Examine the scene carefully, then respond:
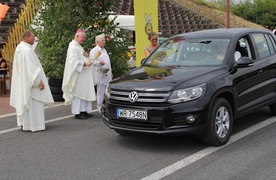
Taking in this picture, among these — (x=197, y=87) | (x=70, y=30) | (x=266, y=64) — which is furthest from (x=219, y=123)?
(x=70, y=30)

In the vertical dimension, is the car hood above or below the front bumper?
above

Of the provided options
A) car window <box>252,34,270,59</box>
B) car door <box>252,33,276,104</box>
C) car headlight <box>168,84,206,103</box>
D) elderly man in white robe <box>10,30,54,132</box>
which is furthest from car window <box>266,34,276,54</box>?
elderly man in white robe <box>10,30,54,132</box>

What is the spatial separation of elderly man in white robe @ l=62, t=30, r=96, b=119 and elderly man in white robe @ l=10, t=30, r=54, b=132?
2.38 ft

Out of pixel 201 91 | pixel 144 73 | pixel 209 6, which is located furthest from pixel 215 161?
pixel 209 6

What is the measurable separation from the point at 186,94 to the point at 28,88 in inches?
120

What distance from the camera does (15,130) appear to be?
733 cm

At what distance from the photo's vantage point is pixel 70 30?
10695mm

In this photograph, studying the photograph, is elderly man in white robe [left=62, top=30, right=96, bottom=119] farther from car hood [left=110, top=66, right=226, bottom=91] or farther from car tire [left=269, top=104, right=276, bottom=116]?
car tire [left=269, top=104, right=276, bottom=116]

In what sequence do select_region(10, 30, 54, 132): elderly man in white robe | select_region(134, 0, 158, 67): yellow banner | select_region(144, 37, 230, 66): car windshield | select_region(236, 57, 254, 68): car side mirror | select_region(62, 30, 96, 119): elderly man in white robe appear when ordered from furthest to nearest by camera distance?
select_region(134, 0, 158, 67): yellow banner, select_region(62, 30, 96, 119): elderly man in white robe, select_region(10, 30, 54, 132): elderly man in white robe, select_region(144, 37, 230, 66): car windshield, select_region(236, 57, 254, 68): car side mirror

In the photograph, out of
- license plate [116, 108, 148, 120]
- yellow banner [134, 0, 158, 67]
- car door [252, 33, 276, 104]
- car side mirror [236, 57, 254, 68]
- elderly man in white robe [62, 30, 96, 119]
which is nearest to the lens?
license plate [116, 108, 148, 120]

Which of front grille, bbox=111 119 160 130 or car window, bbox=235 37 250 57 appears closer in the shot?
front grille, bbox=111 119 160 130

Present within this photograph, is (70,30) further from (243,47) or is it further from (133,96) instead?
(133,96)

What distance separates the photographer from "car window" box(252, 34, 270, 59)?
6.96m

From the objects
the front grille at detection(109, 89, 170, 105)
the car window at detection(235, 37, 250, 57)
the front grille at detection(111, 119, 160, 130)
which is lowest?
the front grille at detection(111, 119, 160, 130)
